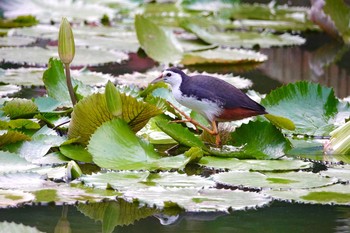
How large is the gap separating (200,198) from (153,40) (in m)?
2.27

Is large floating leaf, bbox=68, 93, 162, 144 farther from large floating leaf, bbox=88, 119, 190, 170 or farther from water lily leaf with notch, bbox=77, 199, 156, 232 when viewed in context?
water lily leaf with notch, bbox=77, 199, 156, 232

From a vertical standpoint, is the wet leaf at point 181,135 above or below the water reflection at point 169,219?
above

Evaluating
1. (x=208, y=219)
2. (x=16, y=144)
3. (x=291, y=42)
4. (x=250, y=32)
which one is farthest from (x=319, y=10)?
(x=208, y=219)

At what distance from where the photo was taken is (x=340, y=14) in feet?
16.4

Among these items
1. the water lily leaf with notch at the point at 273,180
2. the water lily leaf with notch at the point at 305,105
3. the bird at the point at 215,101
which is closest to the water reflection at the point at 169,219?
the water lily leaf with notch at the point at 273,180

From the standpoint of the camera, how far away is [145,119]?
8.29 feet

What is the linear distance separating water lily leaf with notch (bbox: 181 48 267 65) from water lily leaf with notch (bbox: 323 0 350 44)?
68 centimetres

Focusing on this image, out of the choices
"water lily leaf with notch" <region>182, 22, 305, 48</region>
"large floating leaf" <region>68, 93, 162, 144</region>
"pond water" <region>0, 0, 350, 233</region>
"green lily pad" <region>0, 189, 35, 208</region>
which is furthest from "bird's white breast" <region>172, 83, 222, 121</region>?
"water lily leaf with notch" <region>182, 22, 305, 48</region>

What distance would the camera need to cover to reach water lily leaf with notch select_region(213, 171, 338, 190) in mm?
2225

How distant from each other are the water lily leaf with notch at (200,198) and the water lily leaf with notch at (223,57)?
2104 millimetres

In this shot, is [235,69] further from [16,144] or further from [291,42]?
[16,144]

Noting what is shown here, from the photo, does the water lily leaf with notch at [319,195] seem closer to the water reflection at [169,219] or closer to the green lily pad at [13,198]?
the water reflection at [169,219]

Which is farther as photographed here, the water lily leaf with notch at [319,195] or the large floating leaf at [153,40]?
the large floating leaf at [153,40]

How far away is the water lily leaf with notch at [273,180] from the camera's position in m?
2.22
